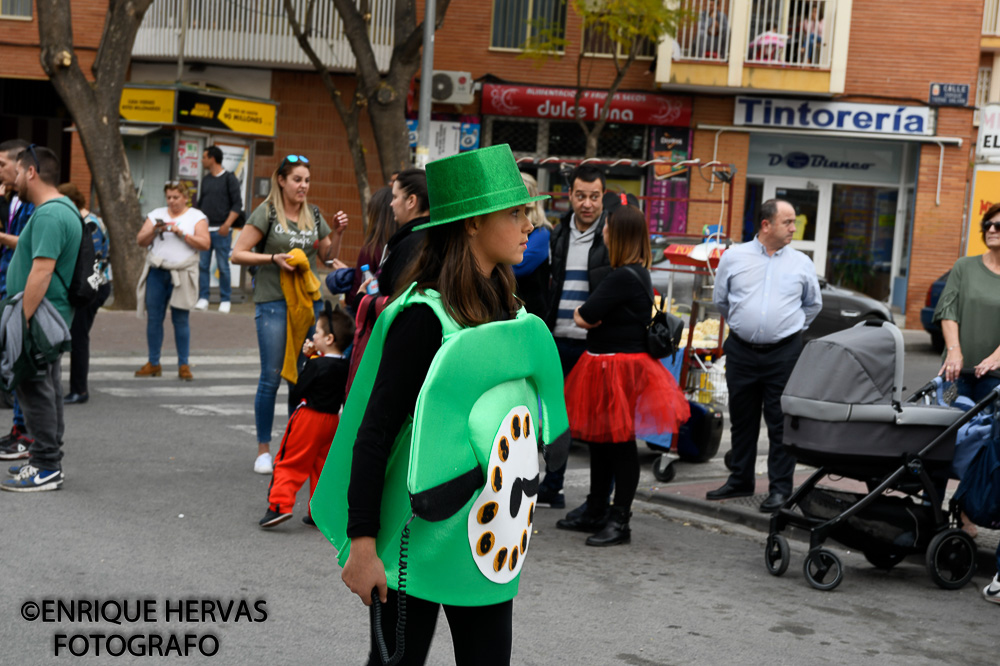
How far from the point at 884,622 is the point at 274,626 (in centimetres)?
268

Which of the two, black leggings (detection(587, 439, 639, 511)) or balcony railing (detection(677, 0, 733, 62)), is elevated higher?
balcony railing (detection(677, 0, 733, 62))

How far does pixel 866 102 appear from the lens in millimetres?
23828

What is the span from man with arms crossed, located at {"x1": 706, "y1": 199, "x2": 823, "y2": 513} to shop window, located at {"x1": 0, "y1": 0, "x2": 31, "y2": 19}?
21.0 meters

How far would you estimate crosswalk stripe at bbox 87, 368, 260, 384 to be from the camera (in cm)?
1158

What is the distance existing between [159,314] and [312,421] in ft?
18.1

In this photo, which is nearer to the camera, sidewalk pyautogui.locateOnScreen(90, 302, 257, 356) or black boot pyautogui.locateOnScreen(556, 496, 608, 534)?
black boot pyautogui.locateOnScreen(556, 496, 608, 534)

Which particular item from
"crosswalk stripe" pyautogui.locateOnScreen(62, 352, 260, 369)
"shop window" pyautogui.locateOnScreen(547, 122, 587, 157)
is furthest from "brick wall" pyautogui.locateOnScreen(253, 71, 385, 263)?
"crosswalk stripe" pyautogui.locateOnScreen(62, 352, 260, 369)

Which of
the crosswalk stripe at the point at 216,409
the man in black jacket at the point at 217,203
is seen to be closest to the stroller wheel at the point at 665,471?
the crosswalk stripe at the point at 216,409

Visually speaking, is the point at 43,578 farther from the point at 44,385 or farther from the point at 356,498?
the point at 356,498

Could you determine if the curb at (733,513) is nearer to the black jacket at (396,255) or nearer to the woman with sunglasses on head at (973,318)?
the woman with sunglasses on head at (973,318)

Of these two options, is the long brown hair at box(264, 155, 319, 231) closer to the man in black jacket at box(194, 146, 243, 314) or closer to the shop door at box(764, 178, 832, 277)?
the man in black jacket at box(194, 146, 243, 314)

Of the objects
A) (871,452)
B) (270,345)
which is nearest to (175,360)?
Result: (270,345)

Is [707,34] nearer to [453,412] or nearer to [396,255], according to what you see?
[396,255]

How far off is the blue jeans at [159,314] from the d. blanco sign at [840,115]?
15.3 m
